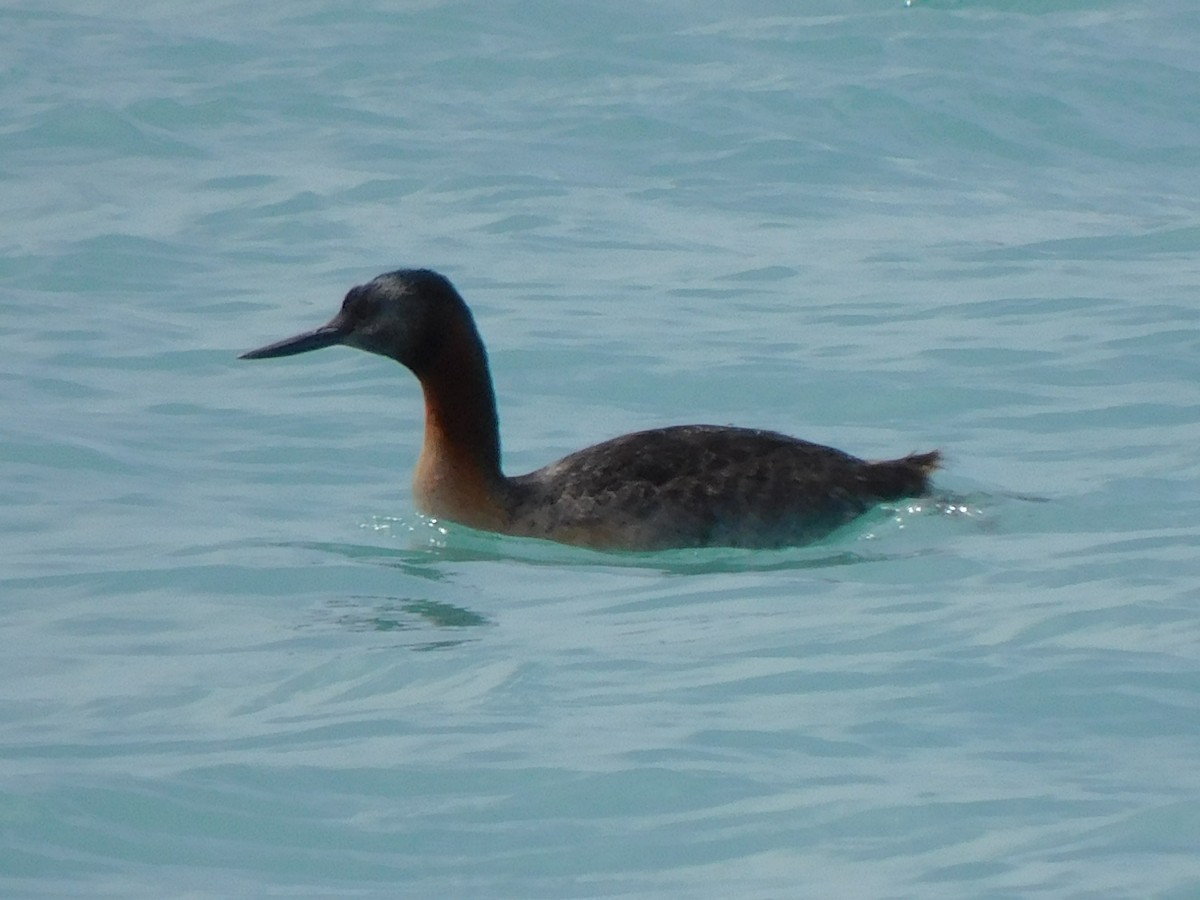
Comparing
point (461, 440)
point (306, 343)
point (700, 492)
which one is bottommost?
point (700, 492)

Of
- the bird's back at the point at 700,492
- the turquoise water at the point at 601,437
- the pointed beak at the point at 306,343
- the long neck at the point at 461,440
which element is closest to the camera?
the turquoise water at the point at 601,437

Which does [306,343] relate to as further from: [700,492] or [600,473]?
[700,492]

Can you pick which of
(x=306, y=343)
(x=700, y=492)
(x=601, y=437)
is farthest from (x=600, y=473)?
(x=601, y=437)

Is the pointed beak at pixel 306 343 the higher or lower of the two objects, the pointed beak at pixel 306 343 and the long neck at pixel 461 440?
the higher

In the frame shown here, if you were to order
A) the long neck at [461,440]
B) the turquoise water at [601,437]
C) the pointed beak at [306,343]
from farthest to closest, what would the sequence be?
the pointed beak at [306,343]
the long neck at [461,440]
the turquoise water at [601,437]

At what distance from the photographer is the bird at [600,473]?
9078 millimetres

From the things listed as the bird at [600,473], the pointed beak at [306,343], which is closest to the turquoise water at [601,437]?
the bird at [600,473]

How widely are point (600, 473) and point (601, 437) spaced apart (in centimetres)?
202

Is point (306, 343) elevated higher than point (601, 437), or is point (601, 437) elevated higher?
point (306, 343)

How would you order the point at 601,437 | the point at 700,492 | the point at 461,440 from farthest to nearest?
the point at 601,437
the point at 461,440
the point at 700,492

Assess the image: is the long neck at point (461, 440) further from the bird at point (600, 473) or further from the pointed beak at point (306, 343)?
the pointed beak at point (306, 343)

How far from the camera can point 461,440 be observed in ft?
31.4

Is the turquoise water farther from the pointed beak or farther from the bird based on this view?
the pointed beak

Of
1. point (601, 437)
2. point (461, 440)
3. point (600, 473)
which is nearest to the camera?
point (600, 473)
